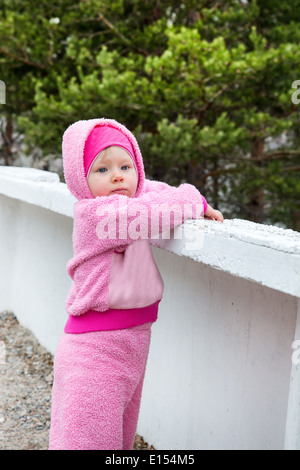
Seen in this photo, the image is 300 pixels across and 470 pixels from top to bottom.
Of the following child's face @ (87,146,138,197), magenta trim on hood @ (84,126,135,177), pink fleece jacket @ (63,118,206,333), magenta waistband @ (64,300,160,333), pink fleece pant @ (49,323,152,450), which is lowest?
pink fleece pant @ (49,323,152,450)

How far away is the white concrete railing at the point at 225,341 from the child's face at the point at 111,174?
0.63 feet

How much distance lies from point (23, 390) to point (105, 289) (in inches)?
57.5

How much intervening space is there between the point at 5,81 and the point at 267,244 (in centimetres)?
692

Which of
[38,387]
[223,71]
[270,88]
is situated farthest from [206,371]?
[270,88]

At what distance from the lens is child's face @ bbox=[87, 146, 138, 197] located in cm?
154

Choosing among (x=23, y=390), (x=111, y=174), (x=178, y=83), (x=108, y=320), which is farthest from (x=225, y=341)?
(x=178, y=83)

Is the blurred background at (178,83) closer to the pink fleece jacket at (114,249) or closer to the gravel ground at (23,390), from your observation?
the gravel ground at (23,390)

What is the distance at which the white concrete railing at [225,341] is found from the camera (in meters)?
1.33

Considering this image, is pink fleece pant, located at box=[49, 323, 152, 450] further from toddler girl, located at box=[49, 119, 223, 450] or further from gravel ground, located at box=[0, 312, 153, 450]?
gravel ground, located at box=[0, 312, 153, 450]

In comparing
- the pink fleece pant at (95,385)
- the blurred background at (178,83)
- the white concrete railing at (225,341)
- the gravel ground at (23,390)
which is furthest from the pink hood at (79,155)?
the blurred background at (178,83)

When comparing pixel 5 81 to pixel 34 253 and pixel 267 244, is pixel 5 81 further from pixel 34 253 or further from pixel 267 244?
→ pixel 267 244

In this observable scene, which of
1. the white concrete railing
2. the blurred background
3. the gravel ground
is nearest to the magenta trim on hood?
the white concrete railing

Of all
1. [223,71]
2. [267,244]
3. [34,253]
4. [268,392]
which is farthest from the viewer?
[223,71]

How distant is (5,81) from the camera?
760 centimetres
